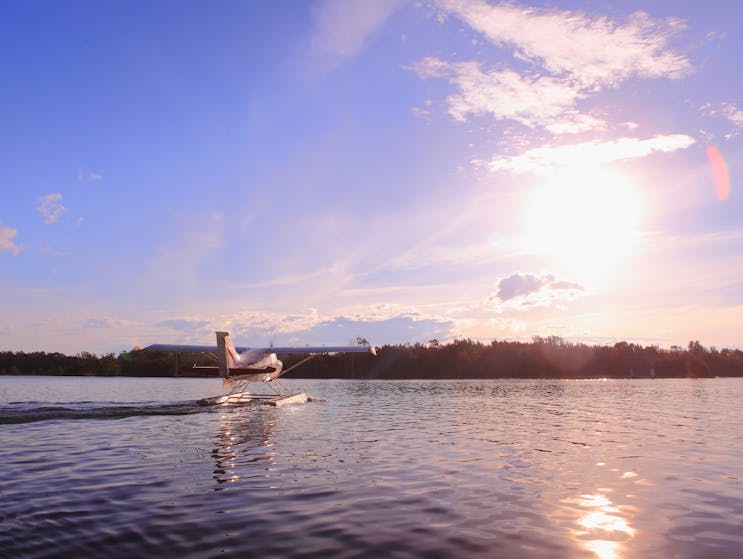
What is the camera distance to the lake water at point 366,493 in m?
6.79

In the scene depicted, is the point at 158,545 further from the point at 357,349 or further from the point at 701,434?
the point at 357,349

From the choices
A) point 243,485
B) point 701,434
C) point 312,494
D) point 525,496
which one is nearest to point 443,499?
point 525,496

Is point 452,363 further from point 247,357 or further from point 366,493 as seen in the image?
point 366,493

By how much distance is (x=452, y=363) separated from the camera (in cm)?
12800

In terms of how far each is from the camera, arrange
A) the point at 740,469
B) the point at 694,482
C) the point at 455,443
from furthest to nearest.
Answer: the point at 455,443 < the point at 740,469 < the point at 694,482

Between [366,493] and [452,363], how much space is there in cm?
12086

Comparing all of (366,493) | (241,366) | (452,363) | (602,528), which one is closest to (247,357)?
(241,366)

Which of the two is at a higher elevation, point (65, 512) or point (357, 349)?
point (357, 349)

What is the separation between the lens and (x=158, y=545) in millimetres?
6512

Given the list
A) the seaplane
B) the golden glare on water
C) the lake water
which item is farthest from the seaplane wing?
the golden glare on water

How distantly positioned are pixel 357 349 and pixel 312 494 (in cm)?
3051

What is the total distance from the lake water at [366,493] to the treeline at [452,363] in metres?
96.7

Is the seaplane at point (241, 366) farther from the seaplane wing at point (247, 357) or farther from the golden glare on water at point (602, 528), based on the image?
the golden glare on water at point (602, 528)

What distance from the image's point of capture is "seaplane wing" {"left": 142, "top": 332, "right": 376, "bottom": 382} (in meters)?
31.2
